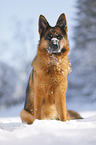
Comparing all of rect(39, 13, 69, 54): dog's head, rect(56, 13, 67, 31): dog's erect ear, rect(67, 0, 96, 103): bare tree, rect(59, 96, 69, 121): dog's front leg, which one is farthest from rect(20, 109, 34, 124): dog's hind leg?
rect(67, 0, 96, 103): bare tree

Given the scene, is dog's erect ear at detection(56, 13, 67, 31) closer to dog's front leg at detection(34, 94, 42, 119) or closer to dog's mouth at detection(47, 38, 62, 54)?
dog's mouth at detection(47, 38, 62, 54)

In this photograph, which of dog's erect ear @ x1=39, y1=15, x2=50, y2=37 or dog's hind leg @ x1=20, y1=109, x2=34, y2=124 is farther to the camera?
dog's hind leg @ x1=20, y1=109, x2=34, y2=124

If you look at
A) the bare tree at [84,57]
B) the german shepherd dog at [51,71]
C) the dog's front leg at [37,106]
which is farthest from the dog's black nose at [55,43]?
the bare tree at [84,57]

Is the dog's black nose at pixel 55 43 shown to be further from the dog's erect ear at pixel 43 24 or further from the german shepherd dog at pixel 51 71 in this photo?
the dog's erect ear at pixel 43 24

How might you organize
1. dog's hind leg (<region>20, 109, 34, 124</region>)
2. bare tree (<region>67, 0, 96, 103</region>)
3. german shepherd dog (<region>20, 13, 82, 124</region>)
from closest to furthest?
german shepherd dog (<region>20, 13, 82, 124</region>), dog's hind leg (<region>20, 109, 34, 124</region>), bare tree (<region>67, 0, 96, 103</region>)

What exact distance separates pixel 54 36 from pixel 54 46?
197 millimetres

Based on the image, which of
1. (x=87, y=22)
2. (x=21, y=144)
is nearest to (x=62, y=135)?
(x=21, y=144)

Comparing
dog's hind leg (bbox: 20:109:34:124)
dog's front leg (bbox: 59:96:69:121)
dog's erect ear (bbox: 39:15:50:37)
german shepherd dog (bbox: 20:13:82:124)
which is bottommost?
dog's hind leg (bbox: 20:109:34:124)

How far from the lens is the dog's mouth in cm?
360

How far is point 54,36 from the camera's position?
368 cm

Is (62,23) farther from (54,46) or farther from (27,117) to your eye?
(27,117)

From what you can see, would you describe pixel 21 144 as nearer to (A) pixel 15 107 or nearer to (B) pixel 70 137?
(B) pixel 70 137

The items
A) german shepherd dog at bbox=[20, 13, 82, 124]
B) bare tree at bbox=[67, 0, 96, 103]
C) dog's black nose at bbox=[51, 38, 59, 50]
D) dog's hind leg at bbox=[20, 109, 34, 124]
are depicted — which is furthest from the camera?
bare tree at bbox=[67, 0, 96, 103]

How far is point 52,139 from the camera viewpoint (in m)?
2.18
